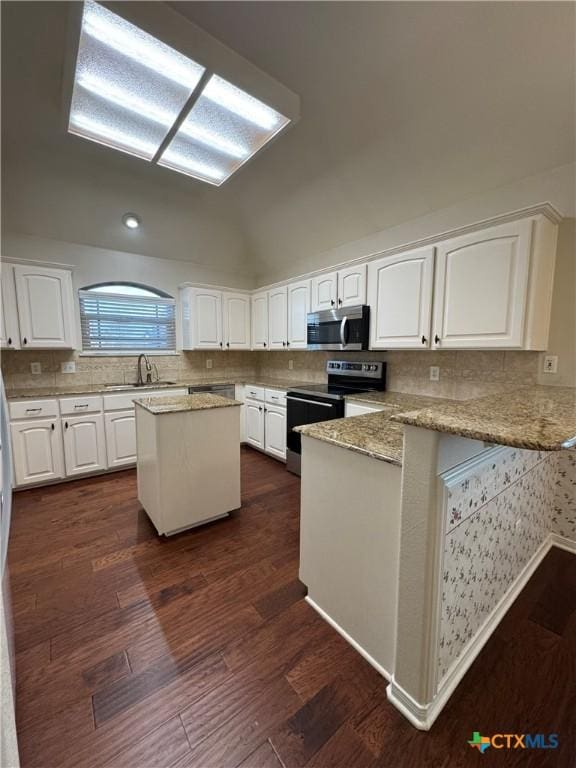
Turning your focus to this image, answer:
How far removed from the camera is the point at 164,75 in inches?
61.2

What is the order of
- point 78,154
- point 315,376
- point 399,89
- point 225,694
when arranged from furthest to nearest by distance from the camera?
point 315,376 → point 78,154 → point 399,89 → point 225,694

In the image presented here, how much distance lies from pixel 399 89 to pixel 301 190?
1306mm

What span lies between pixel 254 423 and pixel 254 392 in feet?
1.33

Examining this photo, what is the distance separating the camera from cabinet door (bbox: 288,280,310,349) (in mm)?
3502

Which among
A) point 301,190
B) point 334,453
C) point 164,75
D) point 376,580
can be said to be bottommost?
point 376,580

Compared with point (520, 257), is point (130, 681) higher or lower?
lower

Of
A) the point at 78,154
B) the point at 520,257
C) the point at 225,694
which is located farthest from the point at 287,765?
the point at 78,154

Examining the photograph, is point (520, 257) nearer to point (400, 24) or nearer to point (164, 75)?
point (400, 24)

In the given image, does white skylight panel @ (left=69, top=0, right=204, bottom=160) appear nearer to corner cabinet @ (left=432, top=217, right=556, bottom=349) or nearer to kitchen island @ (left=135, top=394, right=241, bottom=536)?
kitchen island @ (left=135, top=394, right=241, bottom=536)

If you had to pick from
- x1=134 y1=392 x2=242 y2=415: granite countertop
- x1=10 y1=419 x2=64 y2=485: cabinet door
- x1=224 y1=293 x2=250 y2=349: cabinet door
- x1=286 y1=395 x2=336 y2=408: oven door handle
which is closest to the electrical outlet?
x1=286 y1=395 x2=336 y2=408: oven door handle

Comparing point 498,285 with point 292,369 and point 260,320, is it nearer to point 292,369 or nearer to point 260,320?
point 292,369

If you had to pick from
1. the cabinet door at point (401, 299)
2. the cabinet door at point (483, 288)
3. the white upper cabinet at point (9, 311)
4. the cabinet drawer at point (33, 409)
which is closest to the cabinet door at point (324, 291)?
the cabinet door at point (401, 299)

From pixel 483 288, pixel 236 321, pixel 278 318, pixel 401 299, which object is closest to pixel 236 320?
pixel 236 321

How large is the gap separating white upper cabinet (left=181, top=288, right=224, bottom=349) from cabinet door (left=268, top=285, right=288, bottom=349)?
72cm
